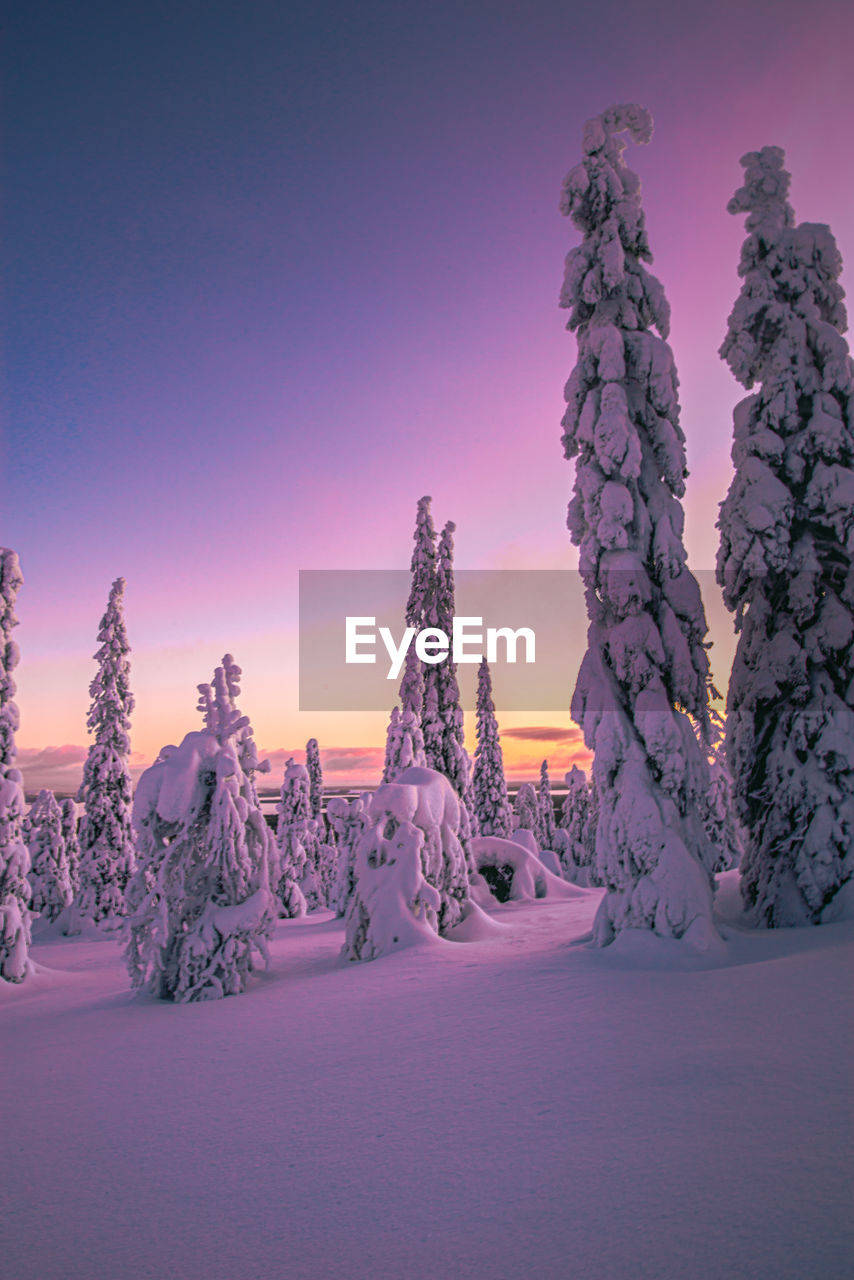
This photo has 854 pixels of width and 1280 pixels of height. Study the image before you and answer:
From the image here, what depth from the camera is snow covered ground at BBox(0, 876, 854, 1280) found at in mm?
3434

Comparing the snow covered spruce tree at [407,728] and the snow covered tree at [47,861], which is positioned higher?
the snow covered spruce tree at [407,728]

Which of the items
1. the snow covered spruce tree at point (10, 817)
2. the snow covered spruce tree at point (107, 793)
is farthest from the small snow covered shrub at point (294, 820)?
the snow covered spruce tree at point (10, 817)

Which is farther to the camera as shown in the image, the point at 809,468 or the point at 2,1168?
the point at 809,468

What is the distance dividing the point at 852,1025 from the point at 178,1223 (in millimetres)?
5443

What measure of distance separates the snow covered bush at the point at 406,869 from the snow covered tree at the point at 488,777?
21.7 metres

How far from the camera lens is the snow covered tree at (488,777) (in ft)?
125

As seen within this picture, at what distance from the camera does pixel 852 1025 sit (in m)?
5.84

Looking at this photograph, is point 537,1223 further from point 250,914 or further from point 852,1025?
point 250,914

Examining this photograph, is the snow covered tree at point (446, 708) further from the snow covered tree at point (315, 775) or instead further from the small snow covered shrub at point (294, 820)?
the snow covered tree at point (315, 775)

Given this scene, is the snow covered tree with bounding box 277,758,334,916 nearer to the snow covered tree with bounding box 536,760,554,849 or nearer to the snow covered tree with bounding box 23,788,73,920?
the snow covered tree with bounding box 23,788,73,920

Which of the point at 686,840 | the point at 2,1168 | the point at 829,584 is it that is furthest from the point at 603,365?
the point at 2,1168

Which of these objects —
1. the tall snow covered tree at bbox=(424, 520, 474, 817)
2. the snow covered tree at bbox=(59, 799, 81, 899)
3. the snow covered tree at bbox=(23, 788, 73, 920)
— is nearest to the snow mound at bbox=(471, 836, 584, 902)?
the tall snow covered tree at bbox=(424, 520, 474, 817)

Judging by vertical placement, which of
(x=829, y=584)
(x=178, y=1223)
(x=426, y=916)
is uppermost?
(x=829, y=584)

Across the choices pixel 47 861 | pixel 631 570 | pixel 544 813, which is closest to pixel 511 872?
pixel 631 570
